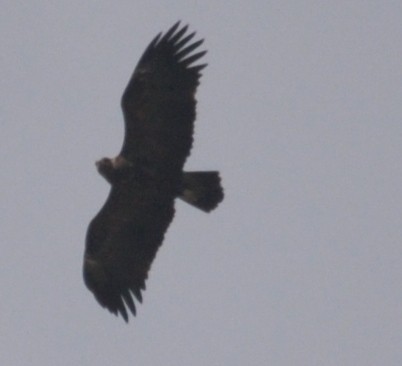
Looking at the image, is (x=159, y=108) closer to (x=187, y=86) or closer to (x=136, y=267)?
(x=187, y=86)

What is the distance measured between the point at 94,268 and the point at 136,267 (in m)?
0.58

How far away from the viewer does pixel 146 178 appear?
20922 millimetres

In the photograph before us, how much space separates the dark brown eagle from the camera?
67.4ft

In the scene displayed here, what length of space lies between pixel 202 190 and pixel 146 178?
0.70 metres

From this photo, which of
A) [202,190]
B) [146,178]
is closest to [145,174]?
[146,178]

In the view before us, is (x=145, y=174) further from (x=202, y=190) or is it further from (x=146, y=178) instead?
(x=202, y=190)

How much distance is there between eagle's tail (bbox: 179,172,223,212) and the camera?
68.0ft

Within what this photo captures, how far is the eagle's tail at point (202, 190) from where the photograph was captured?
2073cm

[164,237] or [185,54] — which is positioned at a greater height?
[185,54]

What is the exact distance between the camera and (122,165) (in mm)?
20922

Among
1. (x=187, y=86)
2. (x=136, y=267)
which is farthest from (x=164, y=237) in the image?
(x=187, y=86)

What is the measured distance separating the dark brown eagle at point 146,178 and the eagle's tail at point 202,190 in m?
0.01

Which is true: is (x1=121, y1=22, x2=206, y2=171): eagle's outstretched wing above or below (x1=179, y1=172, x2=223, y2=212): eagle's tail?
above

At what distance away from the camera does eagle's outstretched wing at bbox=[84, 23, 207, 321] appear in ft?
67.3
